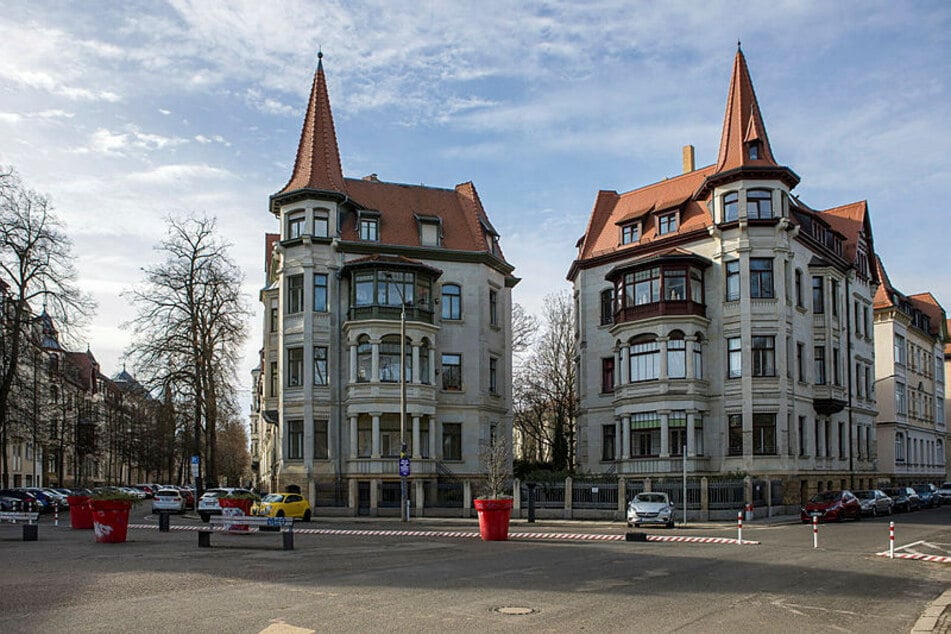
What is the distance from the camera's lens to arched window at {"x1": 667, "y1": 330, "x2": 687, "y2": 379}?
44.8m

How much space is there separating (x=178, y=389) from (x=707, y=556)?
1328 inches

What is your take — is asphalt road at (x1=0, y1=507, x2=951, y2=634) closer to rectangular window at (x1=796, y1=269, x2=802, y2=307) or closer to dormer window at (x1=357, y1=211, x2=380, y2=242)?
rectangular window at (x1=796, y1=269, x2=802, y2=307)

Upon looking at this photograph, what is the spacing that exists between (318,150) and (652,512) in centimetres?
2653

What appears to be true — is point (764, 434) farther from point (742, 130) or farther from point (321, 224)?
point (321, 224)

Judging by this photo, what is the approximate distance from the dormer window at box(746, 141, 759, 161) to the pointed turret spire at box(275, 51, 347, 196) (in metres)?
20.6

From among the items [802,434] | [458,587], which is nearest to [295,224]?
[802,434]

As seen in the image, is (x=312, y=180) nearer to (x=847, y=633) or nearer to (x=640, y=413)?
(x=640, y=413)

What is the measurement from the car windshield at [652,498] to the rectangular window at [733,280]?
45.4ft

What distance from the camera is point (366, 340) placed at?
46.9 meters

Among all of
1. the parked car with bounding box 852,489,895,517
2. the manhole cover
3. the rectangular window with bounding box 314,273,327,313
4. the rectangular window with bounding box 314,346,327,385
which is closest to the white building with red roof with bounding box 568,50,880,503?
the parked car with bounding box 852,489,895,517

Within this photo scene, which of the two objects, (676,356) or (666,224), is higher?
(666,224)

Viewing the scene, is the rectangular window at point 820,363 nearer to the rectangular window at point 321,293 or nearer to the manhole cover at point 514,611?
the rectangular window at point 321,293

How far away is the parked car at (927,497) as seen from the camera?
5694 centimetres

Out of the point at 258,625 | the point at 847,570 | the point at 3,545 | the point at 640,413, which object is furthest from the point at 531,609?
the point at 640,413
